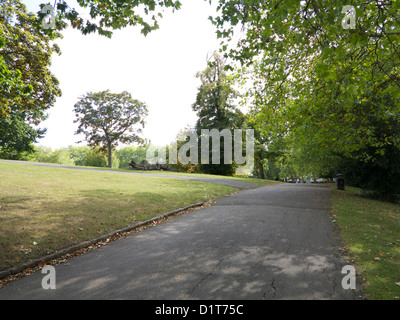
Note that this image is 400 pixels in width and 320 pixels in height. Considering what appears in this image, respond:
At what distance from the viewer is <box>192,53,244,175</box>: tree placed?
32.0 metres

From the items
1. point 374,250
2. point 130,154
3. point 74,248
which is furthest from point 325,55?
point 130,154

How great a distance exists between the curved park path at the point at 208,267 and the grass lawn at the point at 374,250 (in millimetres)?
323

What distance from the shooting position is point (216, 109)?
1314 inches

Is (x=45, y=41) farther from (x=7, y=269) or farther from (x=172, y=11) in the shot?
(x=7, y=269)

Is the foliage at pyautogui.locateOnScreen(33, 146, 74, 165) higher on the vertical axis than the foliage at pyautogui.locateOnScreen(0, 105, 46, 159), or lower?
lower

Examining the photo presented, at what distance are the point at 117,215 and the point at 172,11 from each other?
645 centimetres

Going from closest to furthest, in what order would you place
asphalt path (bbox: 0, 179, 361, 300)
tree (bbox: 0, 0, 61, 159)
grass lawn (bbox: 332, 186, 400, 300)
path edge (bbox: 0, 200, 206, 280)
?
1. asphalt path (bbox: 0, 179, 361, 300)
2. grass lawn (bbox: 332, 186, 400, 300)
3. path edge (bbox: 0, 200, 206, 280)
4. tree (bbox: 0, 0, 61, 159)

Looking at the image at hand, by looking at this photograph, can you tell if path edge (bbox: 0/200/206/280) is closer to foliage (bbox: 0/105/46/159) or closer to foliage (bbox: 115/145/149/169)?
foliage (bbox: 0/105/46/159)

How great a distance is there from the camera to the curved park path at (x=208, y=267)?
3305mm

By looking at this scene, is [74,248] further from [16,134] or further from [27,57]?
[16,134]

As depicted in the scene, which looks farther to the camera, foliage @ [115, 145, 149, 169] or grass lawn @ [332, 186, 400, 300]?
foliage @ [115, 145, 149, 169]

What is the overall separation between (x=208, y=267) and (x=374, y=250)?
3888mm

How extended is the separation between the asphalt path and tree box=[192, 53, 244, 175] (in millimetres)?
26149

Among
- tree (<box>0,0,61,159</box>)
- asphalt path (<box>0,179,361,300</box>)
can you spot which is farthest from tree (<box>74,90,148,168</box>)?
Answer: asphalt path (<box>0,179,361,300</box>)
